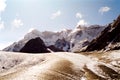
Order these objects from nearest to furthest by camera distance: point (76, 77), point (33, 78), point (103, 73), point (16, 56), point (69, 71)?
1. point (33, 78)
2. point (76, 77)
3. point (69, 71)
4. point (103, 73)
5. point (16, 56)

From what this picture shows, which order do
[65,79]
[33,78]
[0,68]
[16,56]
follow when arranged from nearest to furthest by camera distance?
1. [33,78]
2. [65,79]
3. [0,68]
4. [16,56]

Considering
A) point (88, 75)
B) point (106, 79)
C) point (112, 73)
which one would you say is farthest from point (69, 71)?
point (112, 73)

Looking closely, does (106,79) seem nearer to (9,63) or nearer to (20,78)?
(20,78)

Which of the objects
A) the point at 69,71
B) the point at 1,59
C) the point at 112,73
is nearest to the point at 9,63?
the point at 1,59

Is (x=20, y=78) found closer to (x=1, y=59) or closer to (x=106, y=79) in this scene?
(x=106, y=79)

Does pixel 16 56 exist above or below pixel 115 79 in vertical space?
above

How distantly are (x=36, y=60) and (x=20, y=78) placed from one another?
33.7 metres

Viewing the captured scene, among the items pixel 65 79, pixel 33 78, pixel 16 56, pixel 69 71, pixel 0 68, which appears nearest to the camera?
pixel 33 78

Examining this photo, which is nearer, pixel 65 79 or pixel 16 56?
pixel 65 79

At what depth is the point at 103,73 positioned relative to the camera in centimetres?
5609

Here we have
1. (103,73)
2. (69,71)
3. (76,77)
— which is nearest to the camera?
(76,77)

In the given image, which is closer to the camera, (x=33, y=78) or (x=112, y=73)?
(x=33, y=78)

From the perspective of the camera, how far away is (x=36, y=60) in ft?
237

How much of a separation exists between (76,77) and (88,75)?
560cm
